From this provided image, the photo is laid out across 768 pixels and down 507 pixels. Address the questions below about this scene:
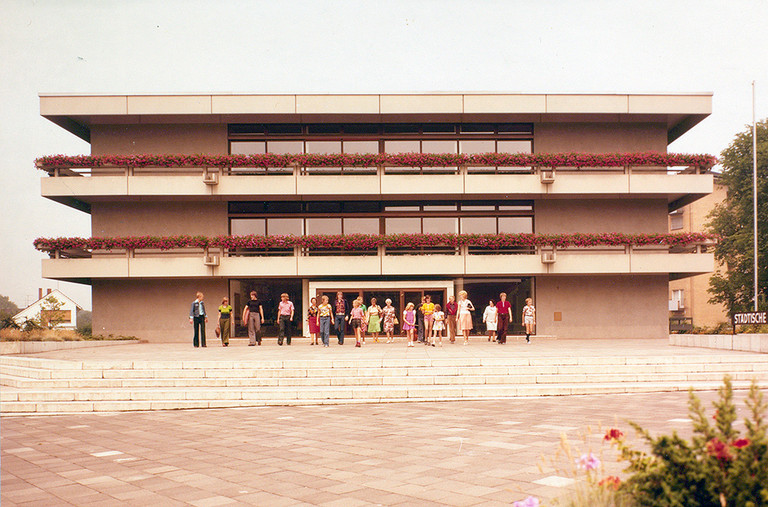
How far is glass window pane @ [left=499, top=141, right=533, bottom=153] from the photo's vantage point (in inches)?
1216

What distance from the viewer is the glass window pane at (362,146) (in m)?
30.9

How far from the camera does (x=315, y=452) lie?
24.7ft

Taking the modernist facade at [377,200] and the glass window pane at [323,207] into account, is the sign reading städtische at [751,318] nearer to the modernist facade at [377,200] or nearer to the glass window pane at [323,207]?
the modernist facade at [377,200]

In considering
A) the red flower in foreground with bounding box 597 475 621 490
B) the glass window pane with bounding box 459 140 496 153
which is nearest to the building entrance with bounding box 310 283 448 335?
the glass window pane with bounding box 459 140 496 153

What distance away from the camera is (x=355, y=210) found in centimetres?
3086

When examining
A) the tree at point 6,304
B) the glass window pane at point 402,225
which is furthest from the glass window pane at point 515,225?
the tree at point 6,304

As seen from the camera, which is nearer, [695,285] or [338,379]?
[338,379]

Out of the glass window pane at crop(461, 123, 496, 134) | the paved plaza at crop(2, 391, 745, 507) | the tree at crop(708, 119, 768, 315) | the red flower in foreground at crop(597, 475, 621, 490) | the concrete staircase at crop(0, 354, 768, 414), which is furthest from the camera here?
the tree at crop(708, 119, 768, 315)

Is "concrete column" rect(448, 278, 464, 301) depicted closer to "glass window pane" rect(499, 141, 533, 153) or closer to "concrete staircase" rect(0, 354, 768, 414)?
"glass window pane" rect(499, 141, 533, 153)

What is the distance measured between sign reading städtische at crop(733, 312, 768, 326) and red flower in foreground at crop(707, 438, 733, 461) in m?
18.4

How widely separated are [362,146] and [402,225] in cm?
422

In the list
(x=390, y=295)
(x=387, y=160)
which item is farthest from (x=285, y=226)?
(x=390, y=295)

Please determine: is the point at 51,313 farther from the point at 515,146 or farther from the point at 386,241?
the point at 515,146

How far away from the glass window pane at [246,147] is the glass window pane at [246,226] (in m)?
3.17
